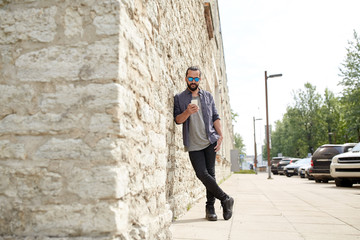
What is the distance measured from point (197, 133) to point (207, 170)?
0.48 metres

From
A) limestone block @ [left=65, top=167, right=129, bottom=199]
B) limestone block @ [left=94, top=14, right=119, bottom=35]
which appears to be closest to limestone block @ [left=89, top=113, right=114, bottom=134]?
limestone block @ [left=65, top=167, right=129, bottom=199]

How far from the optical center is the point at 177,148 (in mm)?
4402

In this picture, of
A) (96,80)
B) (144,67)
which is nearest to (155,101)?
(144,67)

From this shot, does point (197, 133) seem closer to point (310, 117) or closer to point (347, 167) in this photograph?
point (347, 167)

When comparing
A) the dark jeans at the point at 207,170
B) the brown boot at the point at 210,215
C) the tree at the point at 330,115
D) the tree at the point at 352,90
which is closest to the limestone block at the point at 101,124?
the dark jeans at the point at 207,170

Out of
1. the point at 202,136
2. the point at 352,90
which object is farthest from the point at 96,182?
the point at 352,90

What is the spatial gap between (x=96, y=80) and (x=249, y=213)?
126 inches

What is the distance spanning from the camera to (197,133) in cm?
387

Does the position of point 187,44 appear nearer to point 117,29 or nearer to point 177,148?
point 177,148

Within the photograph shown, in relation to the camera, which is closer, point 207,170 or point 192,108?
point 192,108

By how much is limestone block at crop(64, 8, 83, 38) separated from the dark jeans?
214cm

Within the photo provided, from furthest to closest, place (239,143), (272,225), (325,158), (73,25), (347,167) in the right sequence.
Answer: (239,143)
(325,158)
(347,167)
(272,225)
(73,25)

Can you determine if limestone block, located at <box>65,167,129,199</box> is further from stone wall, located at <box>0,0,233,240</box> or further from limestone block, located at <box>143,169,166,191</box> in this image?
limestone block, located at <box>143,169,166,191</box>

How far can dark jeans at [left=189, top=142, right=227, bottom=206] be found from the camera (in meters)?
3.73
